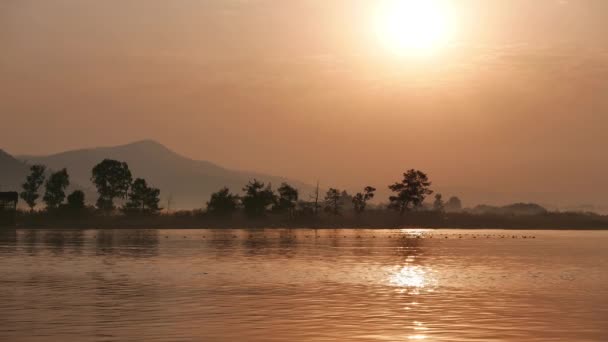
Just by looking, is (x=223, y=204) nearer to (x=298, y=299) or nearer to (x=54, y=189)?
(x=54, y=189)

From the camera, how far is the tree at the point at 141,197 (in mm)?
184125

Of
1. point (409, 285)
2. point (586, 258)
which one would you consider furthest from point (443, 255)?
point (409, 285)

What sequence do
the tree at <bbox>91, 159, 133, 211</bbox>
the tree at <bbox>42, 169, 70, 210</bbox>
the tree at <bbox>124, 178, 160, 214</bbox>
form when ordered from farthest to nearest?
the tree at <bbox>91, 159, 133, 211</bbox>, the tree at <bbox>124, 178, 160, 214</bbox>, the tree at <bbox>42, 169, 70, 210</bbox>

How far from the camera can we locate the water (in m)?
31.8

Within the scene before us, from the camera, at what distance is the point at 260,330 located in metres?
32.2

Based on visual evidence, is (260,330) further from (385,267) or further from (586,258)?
(586,258)

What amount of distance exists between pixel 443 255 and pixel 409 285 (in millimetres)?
37494

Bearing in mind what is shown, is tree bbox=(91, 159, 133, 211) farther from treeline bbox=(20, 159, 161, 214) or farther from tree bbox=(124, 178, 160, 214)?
tree bbox=(124, 178, 160, 214)

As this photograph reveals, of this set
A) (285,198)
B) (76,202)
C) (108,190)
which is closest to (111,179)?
(108,190)

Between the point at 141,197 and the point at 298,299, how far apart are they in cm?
14633

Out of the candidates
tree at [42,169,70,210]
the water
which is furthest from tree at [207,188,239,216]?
the water

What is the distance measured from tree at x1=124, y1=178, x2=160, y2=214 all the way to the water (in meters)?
106

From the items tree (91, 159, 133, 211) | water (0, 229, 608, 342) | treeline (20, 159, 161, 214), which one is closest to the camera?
water (0, 229, 608, 342)

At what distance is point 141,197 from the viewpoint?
185 meters
